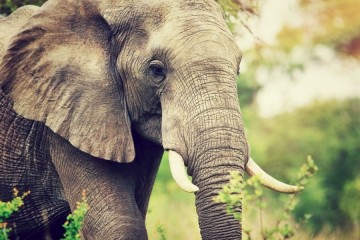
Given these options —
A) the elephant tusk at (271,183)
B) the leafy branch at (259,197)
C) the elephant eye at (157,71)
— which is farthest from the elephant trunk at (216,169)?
the elephant eye at (157,71)

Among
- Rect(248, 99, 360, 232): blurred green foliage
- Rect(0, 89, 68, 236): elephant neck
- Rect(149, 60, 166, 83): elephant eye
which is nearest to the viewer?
Rect(149, 60, 166, 83): elephant eye

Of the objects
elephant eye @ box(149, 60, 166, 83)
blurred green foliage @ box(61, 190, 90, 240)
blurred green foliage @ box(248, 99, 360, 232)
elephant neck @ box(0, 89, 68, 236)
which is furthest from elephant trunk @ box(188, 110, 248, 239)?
blurred green foliage @ box(248, 99, 360, 232)

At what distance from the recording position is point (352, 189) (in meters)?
16.9

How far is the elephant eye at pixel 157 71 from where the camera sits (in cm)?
762

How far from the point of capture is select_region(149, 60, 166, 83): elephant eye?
300 inches

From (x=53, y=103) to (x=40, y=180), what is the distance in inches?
22.1

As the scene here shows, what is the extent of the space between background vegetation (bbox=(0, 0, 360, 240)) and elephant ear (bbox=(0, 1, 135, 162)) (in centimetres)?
66

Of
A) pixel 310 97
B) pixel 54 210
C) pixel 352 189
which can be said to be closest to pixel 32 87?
pixel 54 210

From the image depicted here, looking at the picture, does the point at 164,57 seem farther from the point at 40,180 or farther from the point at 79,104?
the point at 40,180

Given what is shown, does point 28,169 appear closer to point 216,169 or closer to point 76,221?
point 76,221

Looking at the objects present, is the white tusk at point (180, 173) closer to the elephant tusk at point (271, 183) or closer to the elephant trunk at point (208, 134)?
the elephant trunk at point (208, 134)

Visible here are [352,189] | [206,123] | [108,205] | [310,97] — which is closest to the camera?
[206,123]

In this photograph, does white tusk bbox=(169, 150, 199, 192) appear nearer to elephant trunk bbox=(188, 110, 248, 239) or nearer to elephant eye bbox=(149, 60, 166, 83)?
elephant trunk bbox=(188, 110, 248, 239)

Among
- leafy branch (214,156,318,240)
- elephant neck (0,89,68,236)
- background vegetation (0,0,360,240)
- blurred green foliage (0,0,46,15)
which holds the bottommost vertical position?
background vegetation (0,0,360,240)
